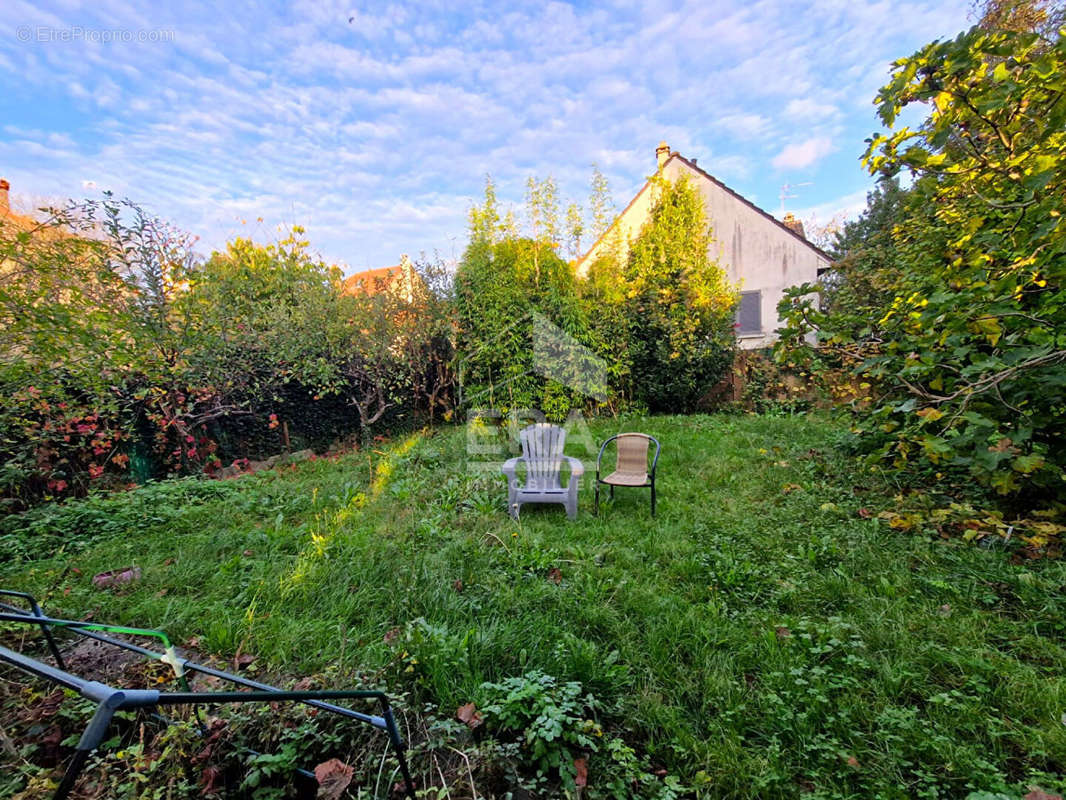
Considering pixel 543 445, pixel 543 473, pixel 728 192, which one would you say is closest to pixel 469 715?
pixel 543 473

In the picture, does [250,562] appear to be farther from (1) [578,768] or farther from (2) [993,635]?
(2) [993,635]

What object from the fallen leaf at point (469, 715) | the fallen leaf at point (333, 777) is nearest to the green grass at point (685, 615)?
the fallen leaf at point (469, 715)

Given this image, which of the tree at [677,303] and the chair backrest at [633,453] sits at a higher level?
the tree at [677,303]

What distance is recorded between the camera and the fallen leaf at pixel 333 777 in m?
1.29

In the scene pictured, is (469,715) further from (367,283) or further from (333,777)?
(367,283)

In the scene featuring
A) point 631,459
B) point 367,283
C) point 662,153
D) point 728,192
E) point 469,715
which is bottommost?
point 469,715

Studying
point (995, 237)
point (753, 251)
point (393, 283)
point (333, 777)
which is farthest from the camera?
point (753, 251)

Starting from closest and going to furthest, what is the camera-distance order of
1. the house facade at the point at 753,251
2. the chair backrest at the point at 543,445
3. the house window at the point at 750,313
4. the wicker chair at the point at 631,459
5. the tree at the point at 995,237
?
1. the tree at the point at 995,237
2. the wicker chair at the point at 631,459
3. the chair backrest at the point at 543,445
4. the house facade at the point at 753,251
5. the house window at the point at 750,313

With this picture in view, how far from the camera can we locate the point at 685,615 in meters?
2.44

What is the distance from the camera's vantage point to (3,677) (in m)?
1.68

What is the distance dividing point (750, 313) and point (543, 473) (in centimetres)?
937

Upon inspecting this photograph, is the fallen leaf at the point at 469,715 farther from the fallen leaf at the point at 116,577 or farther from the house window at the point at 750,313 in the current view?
the house window at the point at 750,313

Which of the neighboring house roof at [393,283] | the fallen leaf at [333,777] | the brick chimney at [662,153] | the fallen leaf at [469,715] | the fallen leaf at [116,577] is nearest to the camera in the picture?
the fallen leaf at [333,777]

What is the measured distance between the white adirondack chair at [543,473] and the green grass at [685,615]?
0.24 meters
